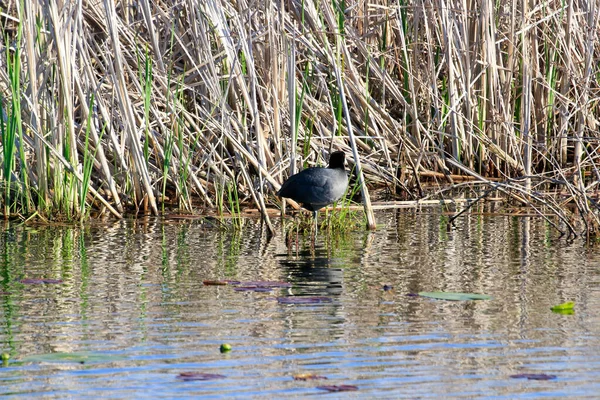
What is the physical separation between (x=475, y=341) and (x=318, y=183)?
3170 millimetres

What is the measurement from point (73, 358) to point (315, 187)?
350 cm

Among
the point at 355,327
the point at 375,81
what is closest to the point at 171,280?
the point at 355,327

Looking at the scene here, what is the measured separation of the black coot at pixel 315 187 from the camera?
7.06 m

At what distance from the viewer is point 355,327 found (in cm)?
427

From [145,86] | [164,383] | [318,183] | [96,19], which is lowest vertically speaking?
[164,383]

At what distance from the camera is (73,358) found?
3703 millimetres

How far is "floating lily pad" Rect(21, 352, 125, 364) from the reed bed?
3302 mm

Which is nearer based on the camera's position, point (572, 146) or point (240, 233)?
point (240, 233)

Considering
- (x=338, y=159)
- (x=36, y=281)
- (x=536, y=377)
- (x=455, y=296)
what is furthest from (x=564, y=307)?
(x=338, y=159)

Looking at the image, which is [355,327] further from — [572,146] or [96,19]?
[572,146]

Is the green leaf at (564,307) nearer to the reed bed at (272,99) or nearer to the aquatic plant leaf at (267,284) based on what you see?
the aquatic plant leaf at (267,284)

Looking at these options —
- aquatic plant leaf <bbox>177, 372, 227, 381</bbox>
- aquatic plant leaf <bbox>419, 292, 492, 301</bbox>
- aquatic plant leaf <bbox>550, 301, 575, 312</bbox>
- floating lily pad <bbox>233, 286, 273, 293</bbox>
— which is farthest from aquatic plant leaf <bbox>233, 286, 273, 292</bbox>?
aquatic plant leaf <bbox>177, 372, 227, 381</bbox>

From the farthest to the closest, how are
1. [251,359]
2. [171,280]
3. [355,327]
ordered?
[171,280] → [355,327] → [251,359]

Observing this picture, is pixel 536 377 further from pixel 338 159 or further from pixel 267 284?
pixel 338 159
